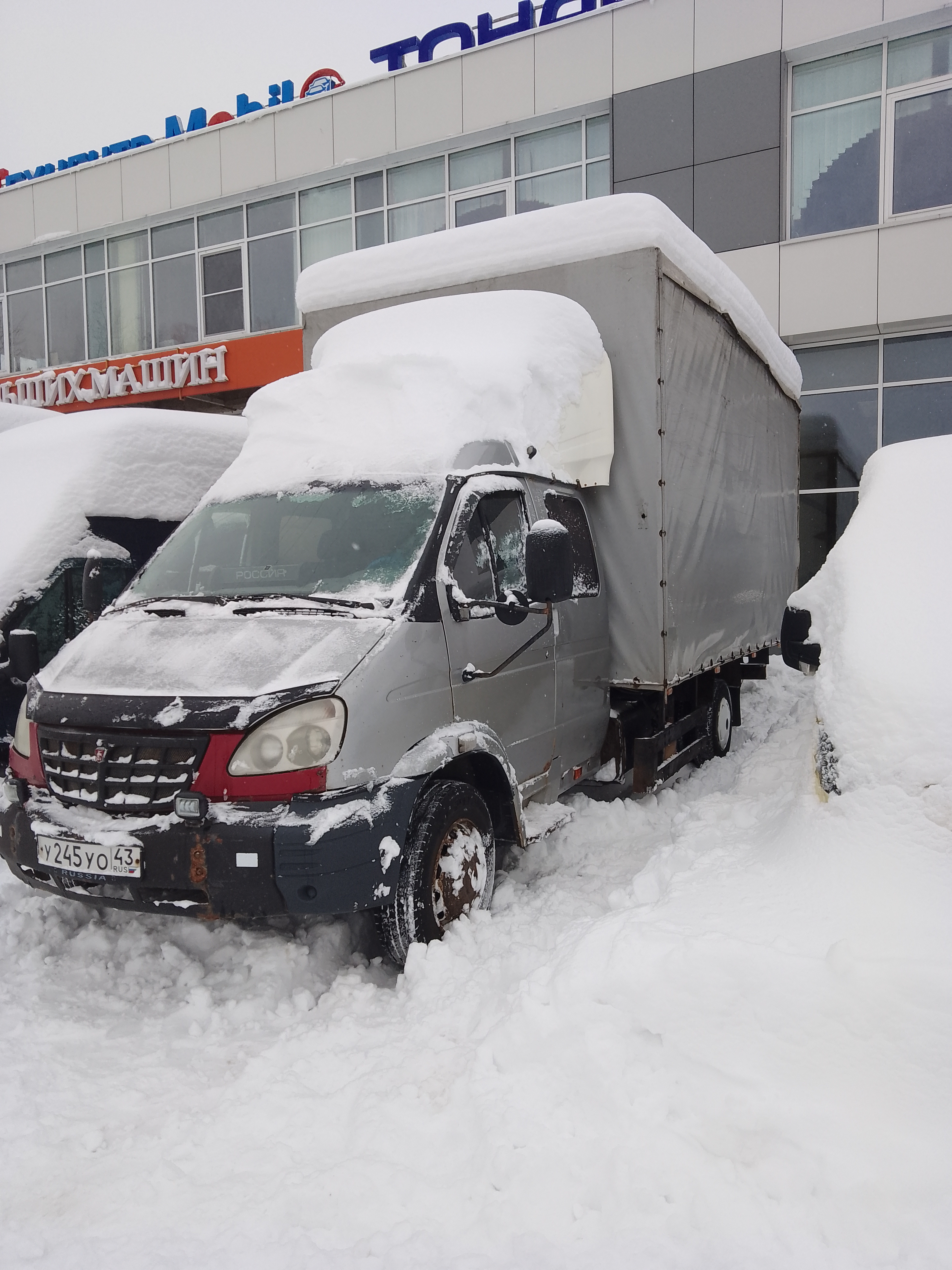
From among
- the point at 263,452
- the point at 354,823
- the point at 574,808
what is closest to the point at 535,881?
the point at 574,808

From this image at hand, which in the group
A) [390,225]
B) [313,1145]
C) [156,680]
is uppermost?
[390,225]

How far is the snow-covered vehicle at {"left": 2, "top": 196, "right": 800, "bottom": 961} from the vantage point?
3406mm

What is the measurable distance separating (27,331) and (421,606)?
2140 centimetres

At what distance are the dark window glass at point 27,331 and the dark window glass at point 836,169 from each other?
16.1 m

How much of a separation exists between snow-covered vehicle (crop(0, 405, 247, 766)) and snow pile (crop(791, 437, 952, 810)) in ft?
13.5

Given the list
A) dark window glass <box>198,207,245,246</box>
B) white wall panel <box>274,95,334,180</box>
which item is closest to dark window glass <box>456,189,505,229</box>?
white wall panel <box>274,95,334,180</box>

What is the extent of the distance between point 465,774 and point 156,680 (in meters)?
1.40

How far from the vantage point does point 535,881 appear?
484 centimetres

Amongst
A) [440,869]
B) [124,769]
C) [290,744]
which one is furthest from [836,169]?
[124,769]

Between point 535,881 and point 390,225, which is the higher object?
point 390,225

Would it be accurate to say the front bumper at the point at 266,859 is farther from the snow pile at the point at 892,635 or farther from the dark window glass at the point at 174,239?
the dark window glass at the point at 174,239

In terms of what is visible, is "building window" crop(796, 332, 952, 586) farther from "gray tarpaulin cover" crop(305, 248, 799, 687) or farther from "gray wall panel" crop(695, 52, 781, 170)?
"gray tarpaulin cover" crop(305, 248, 799, 687)

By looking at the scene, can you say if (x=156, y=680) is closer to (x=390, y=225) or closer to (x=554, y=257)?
(x=554, y=257)

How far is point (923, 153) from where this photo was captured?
1328 centimetres
